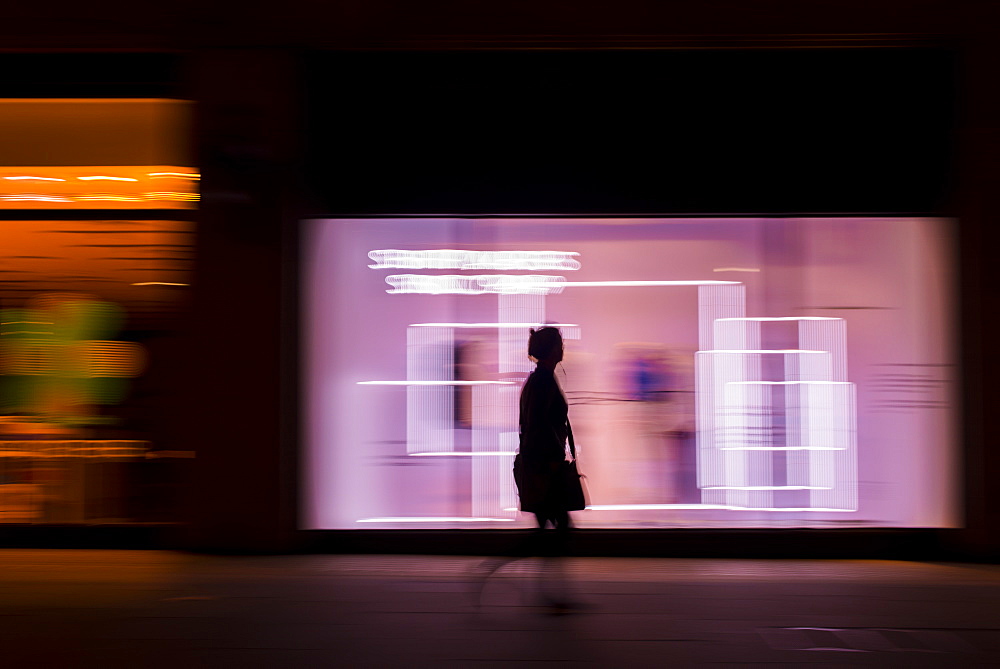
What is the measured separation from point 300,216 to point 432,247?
1131mm

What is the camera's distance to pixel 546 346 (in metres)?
5.65

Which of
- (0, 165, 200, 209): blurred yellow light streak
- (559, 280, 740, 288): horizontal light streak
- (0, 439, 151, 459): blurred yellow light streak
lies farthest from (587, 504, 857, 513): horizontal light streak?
(0, 165, 200, 209): blurred yellow light streak

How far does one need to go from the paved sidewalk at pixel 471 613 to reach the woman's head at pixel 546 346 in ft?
5.25

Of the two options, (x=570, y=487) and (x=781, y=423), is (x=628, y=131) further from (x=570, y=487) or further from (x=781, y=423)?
(x=570, y=487)

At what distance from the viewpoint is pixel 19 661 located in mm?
4586

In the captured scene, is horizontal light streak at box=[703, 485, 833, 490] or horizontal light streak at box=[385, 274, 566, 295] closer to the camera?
horizontal light streak at box=[703, 485, 833, 490]

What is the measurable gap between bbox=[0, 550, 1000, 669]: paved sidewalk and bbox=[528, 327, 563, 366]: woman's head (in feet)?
5.25

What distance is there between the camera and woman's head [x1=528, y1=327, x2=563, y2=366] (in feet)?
18.5

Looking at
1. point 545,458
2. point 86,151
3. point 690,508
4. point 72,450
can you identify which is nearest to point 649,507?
point 690,508

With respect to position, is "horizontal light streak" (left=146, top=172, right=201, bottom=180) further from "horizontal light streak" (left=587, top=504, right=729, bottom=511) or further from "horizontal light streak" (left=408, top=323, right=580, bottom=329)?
"horizontal light streak" (left=587, top=504, right=729, bottom=511)

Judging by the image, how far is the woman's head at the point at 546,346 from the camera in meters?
5.65

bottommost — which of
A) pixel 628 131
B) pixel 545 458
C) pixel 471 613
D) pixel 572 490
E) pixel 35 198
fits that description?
pixel 471 613

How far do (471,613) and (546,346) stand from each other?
176 centimetres

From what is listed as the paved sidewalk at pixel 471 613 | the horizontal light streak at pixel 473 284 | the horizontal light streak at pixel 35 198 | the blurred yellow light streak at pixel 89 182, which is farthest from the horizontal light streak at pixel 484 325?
the horizontal light streak at pixel 35 198
